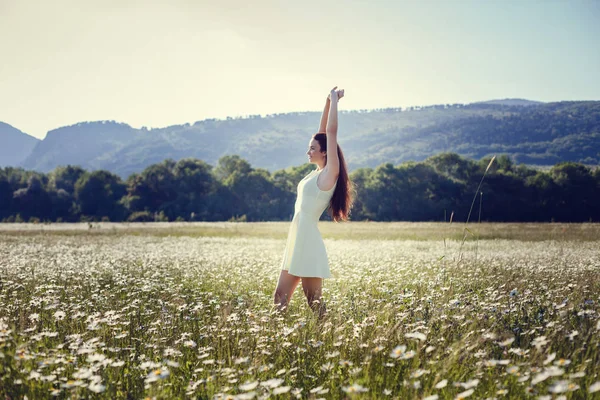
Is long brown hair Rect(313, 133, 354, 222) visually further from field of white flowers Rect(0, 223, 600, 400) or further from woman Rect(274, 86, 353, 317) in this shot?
field of white flowers Rect(0, 223, 600, 400)

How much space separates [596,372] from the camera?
12.6ft

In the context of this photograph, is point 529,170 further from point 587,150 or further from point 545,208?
point 587,150

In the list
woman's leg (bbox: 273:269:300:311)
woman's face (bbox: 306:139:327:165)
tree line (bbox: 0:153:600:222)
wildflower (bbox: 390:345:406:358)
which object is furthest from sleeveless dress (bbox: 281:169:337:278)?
tree line (bbox: 0:153:600:222)

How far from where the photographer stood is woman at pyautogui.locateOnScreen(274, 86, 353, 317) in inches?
237

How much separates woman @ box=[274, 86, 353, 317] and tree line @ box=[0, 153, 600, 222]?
→ 231 feet

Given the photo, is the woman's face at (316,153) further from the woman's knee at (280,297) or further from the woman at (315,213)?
the woman's knee at (280,297)

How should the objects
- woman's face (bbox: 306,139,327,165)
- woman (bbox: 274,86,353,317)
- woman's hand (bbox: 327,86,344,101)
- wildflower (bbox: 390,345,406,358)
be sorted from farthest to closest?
woman's face (bbox: 306,139,327,165) → woman's hand (bbox: 327,86,344,101) → woman (bbox: 274,86,353,317) → wildflower (bbox: 390,345,406,358)

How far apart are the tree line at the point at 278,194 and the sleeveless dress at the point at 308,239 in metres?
70.5

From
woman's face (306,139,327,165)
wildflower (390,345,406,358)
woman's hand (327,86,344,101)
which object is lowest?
wildflower (390,345,406,358)

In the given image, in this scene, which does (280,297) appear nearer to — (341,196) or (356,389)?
(341,196)

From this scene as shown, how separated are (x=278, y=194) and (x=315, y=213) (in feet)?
274

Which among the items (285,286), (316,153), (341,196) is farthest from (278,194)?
(285,286)

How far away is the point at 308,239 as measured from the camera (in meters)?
6.16

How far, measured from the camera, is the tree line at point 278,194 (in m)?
76.9
